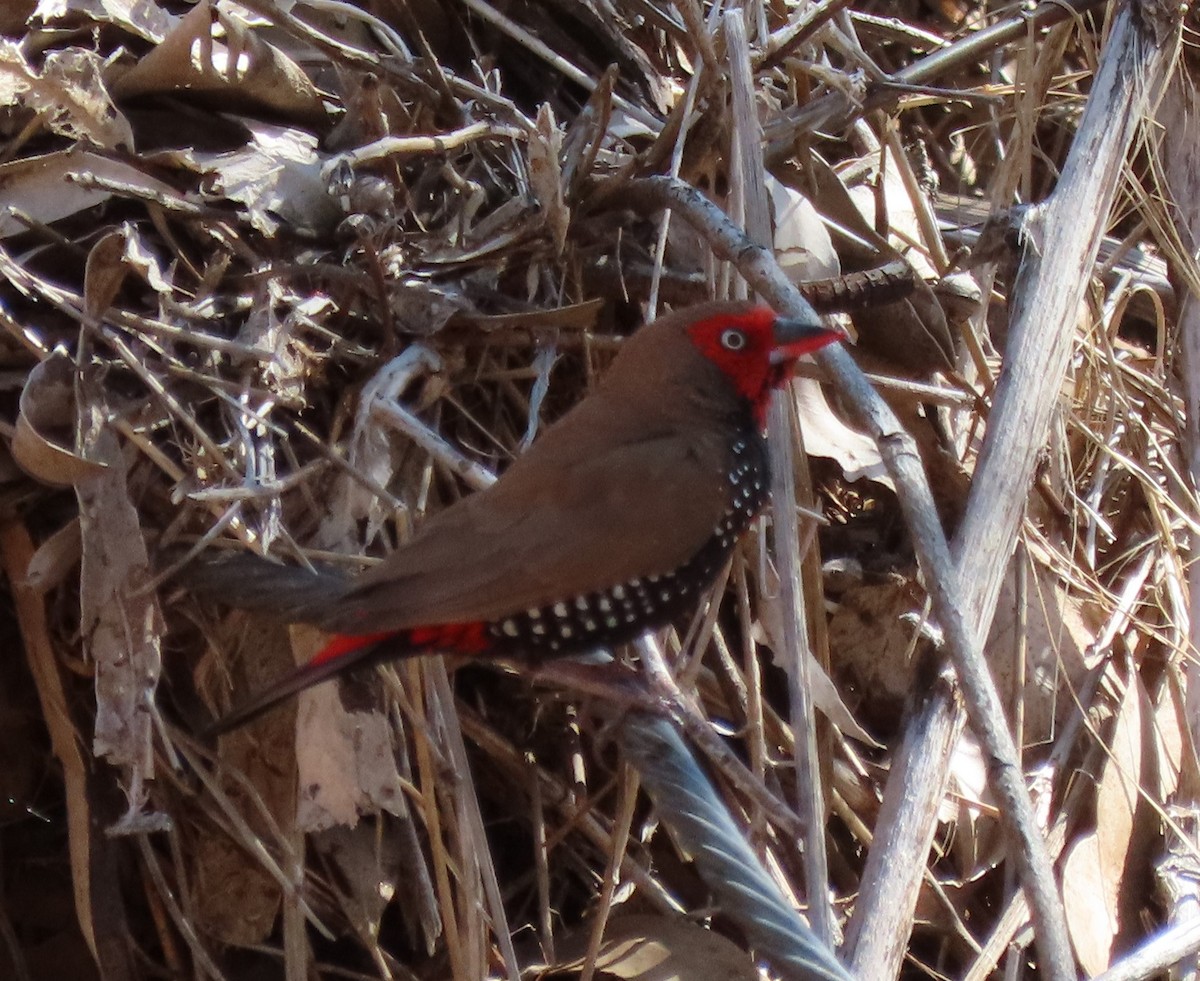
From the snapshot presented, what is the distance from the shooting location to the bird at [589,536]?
8.05ft

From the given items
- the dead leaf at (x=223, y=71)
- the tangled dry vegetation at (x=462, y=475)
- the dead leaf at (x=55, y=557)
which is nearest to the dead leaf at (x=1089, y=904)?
the tangled dry vegetation at (x=462, y=475)

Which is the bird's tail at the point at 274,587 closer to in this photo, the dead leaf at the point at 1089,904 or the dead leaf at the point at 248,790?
the dead leaf at the point at 248,790

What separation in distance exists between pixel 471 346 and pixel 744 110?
81 cm

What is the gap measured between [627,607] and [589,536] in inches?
5.8

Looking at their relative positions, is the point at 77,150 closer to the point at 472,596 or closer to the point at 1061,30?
the point at 472,596

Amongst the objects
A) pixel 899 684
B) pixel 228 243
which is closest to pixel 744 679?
pixel 899 684

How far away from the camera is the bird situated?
8.05ft

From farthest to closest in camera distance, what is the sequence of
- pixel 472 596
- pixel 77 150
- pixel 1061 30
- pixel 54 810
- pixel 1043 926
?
pixel 54 810, pixel 1061 30, pixel 77 150, pixel 472 596, pixel 1043 926

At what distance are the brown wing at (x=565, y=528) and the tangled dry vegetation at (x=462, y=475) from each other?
0.13 meters

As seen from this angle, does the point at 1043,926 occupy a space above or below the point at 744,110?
below

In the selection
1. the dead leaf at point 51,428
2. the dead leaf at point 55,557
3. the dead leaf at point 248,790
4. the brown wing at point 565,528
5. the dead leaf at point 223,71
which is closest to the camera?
the brown wing at point 565,528

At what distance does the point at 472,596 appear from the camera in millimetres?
2502

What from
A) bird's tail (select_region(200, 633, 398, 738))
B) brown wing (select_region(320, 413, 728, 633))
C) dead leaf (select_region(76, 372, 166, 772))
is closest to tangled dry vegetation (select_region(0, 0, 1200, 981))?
dead leaf (select_region(76, 372, 166, 772))

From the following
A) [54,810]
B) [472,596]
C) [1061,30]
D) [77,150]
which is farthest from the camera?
[54,810]
